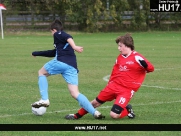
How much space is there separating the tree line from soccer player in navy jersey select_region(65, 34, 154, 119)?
3322 centimetres

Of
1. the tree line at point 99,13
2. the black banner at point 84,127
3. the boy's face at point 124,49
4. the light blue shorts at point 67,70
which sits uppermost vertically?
the boy's face at point 124,49

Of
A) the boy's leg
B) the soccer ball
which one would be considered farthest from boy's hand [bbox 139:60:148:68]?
the soccer ball

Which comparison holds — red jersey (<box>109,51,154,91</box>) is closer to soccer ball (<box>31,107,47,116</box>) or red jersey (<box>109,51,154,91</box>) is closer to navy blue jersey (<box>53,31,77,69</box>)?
navy blue jersey (<box>53,31,77,69</box>)

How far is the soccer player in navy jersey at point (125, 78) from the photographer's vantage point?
9.32 metres

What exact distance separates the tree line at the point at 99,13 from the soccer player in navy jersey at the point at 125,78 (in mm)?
33218

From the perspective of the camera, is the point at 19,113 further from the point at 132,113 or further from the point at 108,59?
the point at 108,59

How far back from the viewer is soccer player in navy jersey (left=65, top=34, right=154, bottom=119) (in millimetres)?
9320

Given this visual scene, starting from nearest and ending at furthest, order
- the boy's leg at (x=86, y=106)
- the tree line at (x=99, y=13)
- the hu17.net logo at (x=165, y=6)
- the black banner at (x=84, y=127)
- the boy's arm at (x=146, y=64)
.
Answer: the black banner at (x=84, y=127), the boy's leg at (x=86, y=106), the boy's arm at (x=146, y=64), the hu17.net logo at (x=165, y=6), the tree line at (x=99, y=13)

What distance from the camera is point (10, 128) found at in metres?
6.82

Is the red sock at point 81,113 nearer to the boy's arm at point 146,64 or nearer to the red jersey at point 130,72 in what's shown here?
the red jersey at point 130,72

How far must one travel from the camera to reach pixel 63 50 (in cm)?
953

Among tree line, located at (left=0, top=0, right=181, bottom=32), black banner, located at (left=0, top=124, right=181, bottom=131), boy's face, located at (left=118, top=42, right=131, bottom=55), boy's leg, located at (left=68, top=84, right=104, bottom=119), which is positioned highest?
boy's face, located at (left=118, top=42, right=131, bottom=55)

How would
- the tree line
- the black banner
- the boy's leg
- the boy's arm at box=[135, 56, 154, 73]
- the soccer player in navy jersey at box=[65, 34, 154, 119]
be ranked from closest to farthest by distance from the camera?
the black banner → the boy's leg → the boy's arm at box=[135, 56, 154, 73] → the soccer player in navy jersey at box=[65, 34, 154, 119] → the tree line

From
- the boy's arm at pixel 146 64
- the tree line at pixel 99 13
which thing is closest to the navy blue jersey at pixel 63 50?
the boy's arm at pixel 146 64
